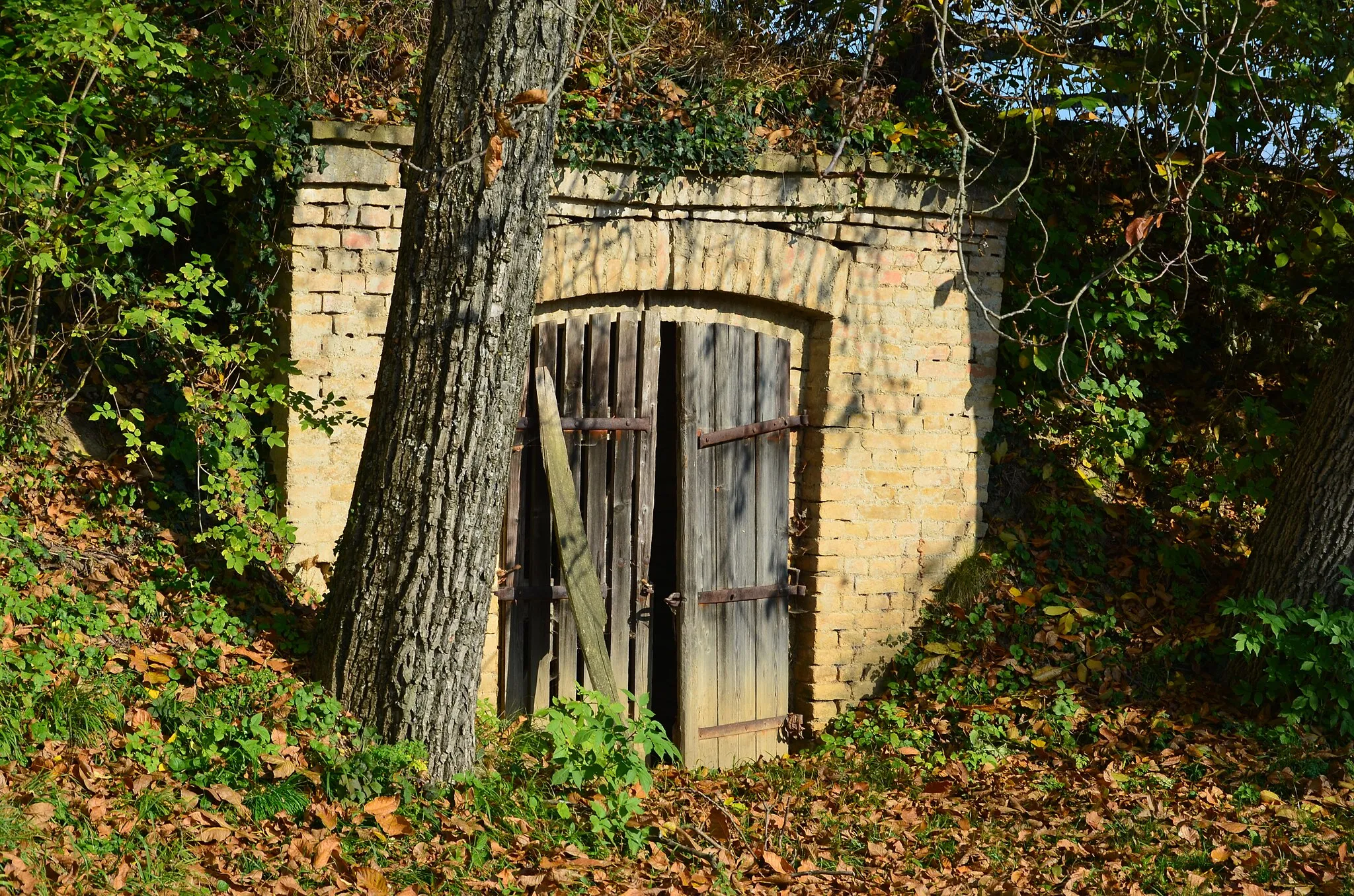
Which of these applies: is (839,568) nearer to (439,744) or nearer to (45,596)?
(439,744)

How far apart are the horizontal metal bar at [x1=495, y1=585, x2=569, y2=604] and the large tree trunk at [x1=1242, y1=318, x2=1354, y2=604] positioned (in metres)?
3.76

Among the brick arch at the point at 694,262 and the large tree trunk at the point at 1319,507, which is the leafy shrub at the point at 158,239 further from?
the large tree trunk at the point at 1319,507

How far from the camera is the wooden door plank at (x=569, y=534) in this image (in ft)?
18.1

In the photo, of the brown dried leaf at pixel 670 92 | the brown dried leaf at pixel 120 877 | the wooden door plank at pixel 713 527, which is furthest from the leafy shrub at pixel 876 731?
the brown dried leaf at pixel 120 877

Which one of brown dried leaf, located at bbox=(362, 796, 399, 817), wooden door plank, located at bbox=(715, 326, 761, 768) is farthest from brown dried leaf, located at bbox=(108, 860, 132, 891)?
wooden door plank, located at bbox=(715, 326, 761, 768)

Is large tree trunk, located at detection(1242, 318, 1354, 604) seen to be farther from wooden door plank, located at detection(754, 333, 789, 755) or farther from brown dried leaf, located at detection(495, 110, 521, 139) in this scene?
brown dried leaf, located at detection(495, 110, 521, 139)

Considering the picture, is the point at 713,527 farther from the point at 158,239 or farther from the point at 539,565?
the point at 158,239

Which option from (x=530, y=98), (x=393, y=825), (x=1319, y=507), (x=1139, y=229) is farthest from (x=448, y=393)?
(x=1319, y=507)

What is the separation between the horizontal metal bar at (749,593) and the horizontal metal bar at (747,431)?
31.5 inches

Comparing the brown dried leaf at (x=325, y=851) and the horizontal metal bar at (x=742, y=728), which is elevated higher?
the brown dried leaf at (x=325, y=851)

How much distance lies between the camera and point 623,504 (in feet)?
19.2

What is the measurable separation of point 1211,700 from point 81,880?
17.6 feet

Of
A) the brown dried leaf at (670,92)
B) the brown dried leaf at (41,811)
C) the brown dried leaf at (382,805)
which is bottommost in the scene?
the brown dried leaf at (382,805)

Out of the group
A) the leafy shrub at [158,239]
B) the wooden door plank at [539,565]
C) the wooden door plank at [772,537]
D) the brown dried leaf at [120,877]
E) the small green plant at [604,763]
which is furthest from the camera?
the wooden door plank at [772,537]
